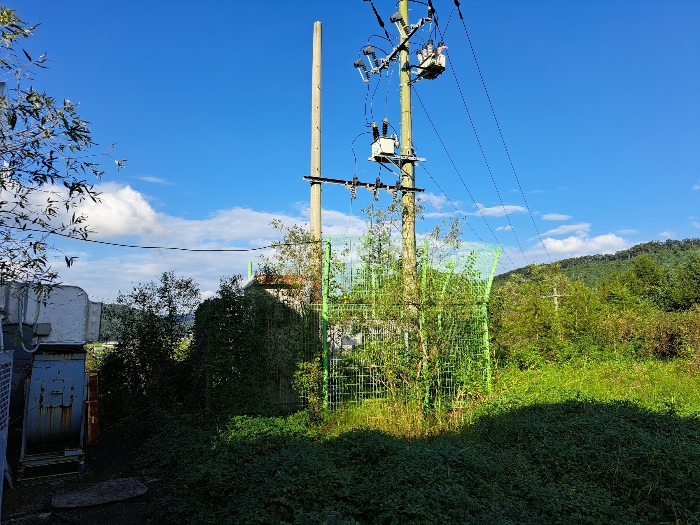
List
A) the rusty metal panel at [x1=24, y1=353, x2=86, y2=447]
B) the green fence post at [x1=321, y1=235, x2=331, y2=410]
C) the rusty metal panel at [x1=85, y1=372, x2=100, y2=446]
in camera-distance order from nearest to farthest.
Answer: the rusty metal panel at [x1=24, y1=353, x2=86, y2=447] → the rusty metal panel at [x1=85, y1=372, x2=100, y2=446] → the green fence post at [x1=321, y1=235, x2=331, y2=410]

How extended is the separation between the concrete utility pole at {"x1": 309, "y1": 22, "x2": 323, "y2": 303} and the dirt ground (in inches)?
153

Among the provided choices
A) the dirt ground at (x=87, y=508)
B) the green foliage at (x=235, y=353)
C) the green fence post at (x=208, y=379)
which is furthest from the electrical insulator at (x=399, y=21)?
the dirt ground at (x=87, y=508)

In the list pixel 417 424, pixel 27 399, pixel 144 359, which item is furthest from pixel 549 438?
pixel 144 359

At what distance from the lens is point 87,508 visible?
17.8 ft

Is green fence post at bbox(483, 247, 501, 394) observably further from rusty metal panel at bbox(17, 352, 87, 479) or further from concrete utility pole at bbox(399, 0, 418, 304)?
rusty metal panel at bbox(17, 352, 87, 479)

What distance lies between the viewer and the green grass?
13.9ft

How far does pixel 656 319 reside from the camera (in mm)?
11859

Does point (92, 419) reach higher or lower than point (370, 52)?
lower

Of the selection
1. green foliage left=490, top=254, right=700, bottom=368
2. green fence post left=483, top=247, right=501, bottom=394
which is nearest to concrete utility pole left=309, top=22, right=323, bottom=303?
green fence post left=483, top=247, right=501, bottom=394

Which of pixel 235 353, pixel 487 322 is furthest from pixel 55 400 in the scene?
pixel 487 322

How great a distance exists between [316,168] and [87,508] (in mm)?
7090

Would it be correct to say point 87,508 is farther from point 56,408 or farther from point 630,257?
point 630,257

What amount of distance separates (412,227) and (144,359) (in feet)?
21.2

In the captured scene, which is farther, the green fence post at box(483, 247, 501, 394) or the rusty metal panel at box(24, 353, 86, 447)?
the green fence post at box(483, 247, 501, 394)
